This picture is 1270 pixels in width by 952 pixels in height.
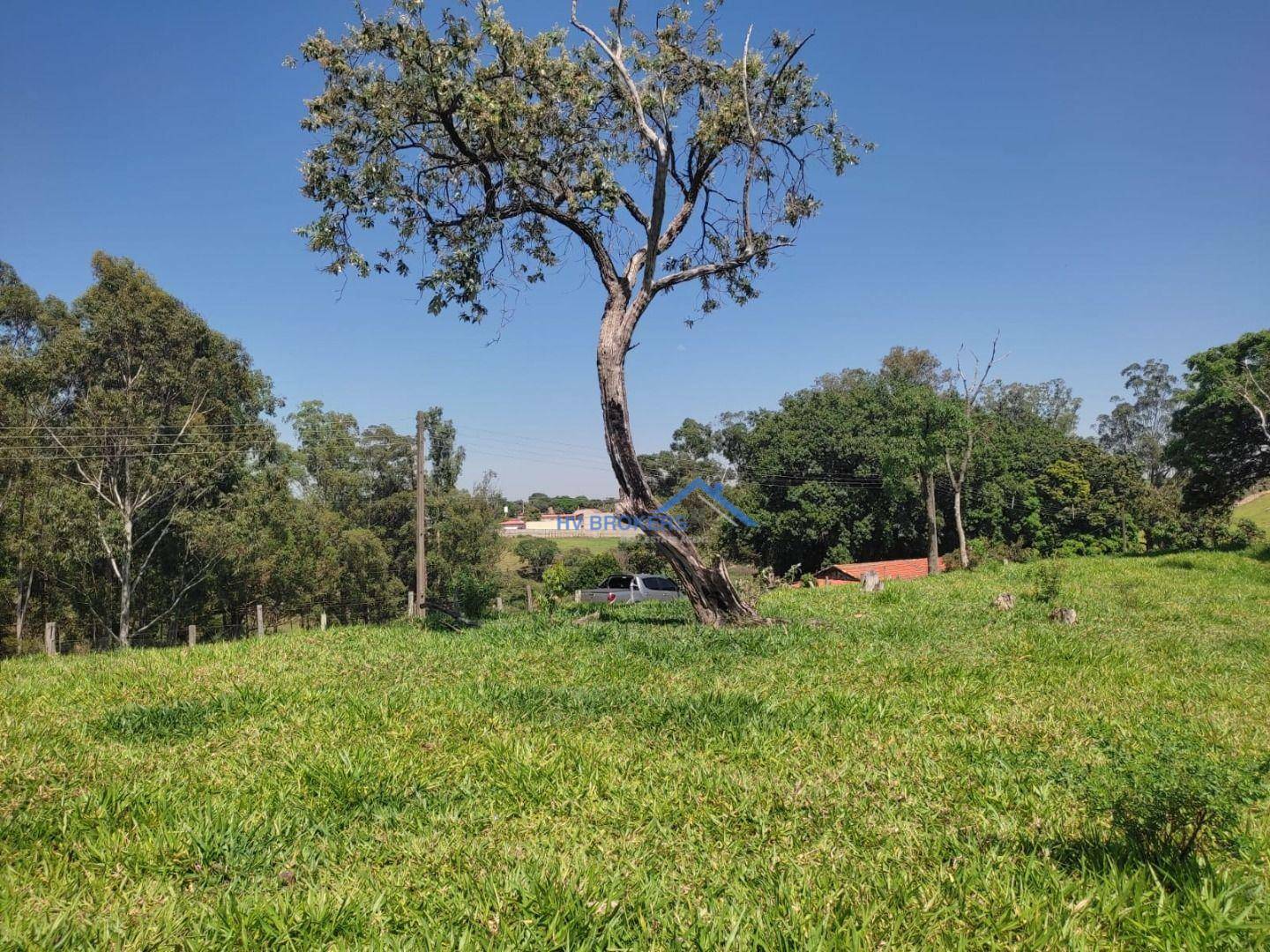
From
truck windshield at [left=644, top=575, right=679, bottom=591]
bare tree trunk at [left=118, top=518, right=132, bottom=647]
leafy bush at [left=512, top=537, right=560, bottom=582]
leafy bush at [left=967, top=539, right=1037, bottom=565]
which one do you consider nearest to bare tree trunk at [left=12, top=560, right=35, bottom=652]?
bare tree trunk at [left=118, top=518, right=132, bottom=647]

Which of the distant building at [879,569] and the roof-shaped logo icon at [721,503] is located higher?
the roof-shaped logo icon at [721,503]

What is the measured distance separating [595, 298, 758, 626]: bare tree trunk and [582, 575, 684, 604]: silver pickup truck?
10.9 meters

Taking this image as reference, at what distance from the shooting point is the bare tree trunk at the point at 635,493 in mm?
9641

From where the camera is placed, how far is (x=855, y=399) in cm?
4503

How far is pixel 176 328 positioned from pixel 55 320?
4519 mm

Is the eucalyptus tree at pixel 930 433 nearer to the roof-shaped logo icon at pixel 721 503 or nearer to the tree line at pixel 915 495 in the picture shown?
the tree line at pixel 915 495

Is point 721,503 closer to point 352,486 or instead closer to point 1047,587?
point 352,486

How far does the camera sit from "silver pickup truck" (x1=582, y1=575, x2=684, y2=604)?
21609 mm

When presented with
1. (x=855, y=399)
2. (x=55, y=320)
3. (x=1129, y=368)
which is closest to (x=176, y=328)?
(x=55, y=320)

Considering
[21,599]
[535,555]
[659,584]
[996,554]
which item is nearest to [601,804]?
[659,584]

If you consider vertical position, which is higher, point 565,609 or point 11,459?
point 11,459

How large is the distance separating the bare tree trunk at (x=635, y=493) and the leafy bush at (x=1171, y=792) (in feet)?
17.6

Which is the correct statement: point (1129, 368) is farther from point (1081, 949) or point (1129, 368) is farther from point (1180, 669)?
point (1081, 949)

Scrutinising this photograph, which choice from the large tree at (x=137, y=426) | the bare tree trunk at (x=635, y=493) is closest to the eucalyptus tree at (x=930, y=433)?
the bare tree trunk at (x=635, y=493)
